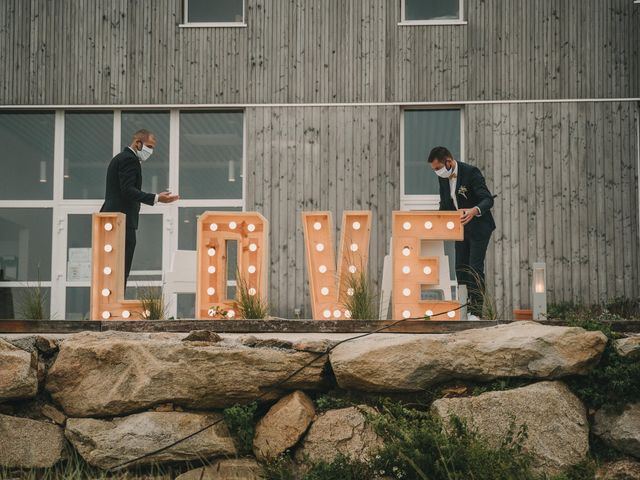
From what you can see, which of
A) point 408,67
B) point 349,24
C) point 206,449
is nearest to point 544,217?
point 408,67

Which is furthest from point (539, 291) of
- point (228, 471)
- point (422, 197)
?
point (422, 197)

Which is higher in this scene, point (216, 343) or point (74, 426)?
point (216, 343)

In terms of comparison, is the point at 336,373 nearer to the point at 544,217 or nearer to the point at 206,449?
the point at 206,449

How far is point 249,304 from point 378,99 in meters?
5.88

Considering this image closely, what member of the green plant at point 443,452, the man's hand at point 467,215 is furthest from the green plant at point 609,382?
the man's hand at point 467,215

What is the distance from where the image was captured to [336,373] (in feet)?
21.2

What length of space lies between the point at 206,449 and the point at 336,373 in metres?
1.14

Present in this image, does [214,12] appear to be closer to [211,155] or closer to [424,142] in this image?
[211,155]

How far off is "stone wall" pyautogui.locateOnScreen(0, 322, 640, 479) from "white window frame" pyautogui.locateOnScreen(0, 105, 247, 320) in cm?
592

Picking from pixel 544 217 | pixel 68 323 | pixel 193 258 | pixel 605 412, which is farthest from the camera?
pixel 544 217

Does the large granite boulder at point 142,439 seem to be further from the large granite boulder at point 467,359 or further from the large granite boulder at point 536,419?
the large granite boulder at point 536,419

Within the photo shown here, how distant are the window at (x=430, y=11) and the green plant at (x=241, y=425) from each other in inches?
Answer: 309

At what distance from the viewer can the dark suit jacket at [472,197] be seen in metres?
8.75

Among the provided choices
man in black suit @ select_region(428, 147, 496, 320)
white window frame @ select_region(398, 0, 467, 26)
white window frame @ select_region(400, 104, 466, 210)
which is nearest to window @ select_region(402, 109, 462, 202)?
white window frame @ select_region(400, 104, 466, 210)
